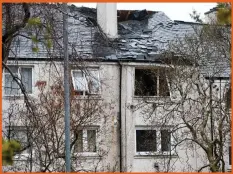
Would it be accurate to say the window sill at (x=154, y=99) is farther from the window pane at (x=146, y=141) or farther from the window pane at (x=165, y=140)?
the window pane at (x=165, y=140)

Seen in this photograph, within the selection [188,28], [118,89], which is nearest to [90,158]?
[118,89]

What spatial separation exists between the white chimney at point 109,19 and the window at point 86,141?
4.57 m

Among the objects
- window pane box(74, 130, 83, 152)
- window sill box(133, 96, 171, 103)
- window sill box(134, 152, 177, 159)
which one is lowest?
window sill box(134, 152, 177, 159)

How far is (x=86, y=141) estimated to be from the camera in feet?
85.1

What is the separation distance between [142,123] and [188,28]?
6067 mm

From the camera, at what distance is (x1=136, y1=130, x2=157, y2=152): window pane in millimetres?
27141

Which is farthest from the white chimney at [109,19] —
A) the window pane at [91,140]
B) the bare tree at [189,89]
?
the window pane at [91,140]

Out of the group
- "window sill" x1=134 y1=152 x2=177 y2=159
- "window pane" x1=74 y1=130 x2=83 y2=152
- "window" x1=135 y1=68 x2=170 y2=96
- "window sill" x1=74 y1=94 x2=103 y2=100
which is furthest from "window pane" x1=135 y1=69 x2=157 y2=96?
"window pane" x1=74 y1=130 x2=83 y2=152

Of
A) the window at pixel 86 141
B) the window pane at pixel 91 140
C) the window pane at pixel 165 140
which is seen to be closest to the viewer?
the window at pixel 86 141

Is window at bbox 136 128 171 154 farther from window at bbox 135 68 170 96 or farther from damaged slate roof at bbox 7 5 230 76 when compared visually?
damaged slate roof at bbox 7 5 230 76

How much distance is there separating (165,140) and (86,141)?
2.85m

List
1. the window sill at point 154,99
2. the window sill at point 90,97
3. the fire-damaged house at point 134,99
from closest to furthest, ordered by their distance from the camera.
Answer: the fire-damaged house at point 134,99 → the window sill at point 90,97 → the window sill at point 154,99

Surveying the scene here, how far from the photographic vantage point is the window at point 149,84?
26809 millimetres

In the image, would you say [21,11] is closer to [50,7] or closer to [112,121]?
[50,7]
